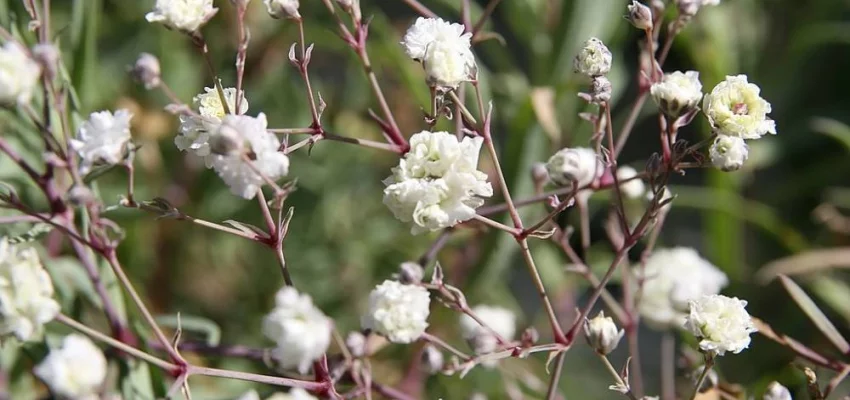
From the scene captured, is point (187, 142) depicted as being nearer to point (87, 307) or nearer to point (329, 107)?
point (87, 307)

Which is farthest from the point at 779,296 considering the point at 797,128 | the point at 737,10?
the point at 737,10

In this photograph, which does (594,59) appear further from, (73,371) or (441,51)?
(73,371)

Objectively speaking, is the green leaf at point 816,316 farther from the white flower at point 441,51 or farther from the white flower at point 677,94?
the white flower at point 441,51

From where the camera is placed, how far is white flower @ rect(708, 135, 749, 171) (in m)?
0.50

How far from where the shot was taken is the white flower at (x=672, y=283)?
0.76m

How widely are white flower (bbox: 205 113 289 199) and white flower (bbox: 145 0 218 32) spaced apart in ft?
0.23

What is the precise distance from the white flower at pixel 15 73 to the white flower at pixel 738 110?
38 cm

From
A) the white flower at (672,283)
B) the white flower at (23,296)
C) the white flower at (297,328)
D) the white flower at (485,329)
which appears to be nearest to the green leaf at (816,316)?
the white flower at (672,283)

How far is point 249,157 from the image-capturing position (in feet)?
1.50

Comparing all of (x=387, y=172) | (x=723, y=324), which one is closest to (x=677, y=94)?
(x=723, y=324)

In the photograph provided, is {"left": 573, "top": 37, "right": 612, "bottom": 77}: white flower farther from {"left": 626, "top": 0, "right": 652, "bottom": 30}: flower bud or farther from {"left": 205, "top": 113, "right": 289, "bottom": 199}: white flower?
{"left": 205, "top": 113, "right": 289, "bottom": 199}: white flower

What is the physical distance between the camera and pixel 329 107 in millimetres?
1162

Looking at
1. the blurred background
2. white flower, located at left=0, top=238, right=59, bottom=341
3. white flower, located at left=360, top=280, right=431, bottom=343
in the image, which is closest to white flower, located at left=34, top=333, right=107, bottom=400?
white flower, located at left=0, top=238, right=59, bottom=341

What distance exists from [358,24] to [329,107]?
1.98 ft
